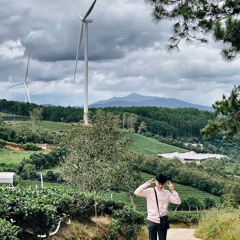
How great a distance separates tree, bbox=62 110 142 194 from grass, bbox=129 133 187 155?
6679 cm

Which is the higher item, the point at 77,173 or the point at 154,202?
the point at 154,202

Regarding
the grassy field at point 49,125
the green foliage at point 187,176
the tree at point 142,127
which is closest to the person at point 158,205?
the green foliage at point 187,176

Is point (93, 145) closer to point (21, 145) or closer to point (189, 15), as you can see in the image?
point (189, 15)

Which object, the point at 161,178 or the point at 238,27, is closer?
the point at 161,178

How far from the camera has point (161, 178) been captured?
323 inches

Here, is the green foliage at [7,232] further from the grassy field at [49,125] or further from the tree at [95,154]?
the grassy field at [49,125]

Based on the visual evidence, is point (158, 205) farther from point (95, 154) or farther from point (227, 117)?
point (95, 154)

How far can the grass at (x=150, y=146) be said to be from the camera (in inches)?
3851

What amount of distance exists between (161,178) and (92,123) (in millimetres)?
20262

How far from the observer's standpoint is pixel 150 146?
10269 cm

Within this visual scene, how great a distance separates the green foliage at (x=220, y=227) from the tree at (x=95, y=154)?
346 inches

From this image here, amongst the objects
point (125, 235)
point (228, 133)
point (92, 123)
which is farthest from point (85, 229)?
point (92, 123)

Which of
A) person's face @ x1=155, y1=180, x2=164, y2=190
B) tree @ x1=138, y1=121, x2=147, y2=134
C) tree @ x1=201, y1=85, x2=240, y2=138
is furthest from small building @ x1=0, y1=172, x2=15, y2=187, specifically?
tree @ x1=138, y1=121, x2=147, y2=134

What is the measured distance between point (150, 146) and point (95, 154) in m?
77.0
